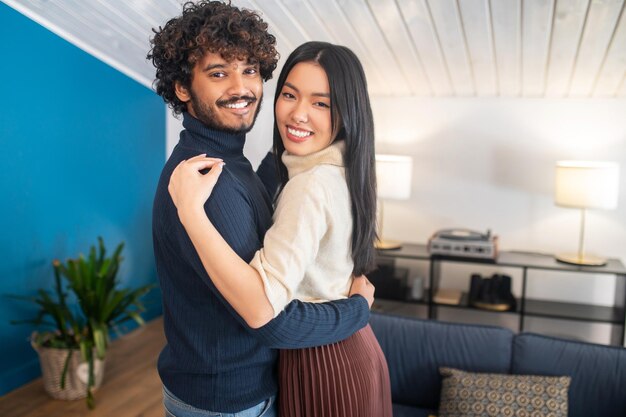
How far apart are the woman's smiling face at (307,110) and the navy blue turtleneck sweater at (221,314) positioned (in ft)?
0.46

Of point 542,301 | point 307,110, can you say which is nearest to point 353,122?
point 307,110

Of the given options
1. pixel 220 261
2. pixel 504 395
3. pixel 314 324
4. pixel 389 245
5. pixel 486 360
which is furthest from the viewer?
pixel 389 245

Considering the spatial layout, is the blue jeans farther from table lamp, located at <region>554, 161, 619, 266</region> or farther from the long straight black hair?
table lamp, located at <region>554, 161, 619, 266</region>

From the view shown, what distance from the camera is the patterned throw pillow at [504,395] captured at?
2309 mm

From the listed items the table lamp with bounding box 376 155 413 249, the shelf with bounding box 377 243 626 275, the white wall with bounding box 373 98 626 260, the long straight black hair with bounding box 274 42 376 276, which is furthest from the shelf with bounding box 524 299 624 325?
the long straight black hair with bounding box 274 42 376 276

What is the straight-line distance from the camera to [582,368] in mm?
2426

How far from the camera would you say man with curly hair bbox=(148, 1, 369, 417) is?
1236 mm

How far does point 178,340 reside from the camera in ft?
4.27

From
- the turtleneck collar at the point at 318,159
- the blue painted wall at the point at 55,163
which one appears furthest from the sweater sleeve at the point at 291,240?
the blue painted wall at the point at 55,163

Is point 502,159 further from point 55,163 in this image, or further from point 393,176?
point 55,163

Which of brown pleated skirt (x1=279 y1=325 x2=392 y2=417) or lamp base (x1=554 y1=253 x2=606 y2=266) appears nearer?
brown pleated skirt (x1=279 y1=325 x2=392 y2=417)

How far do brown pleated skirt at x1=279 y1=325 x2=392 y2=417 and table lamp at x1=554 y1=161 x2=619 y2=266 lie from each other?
9.44ft

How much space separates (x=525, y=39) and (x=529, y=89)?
1001mm

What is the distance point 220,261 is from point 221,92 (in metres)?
0.41
